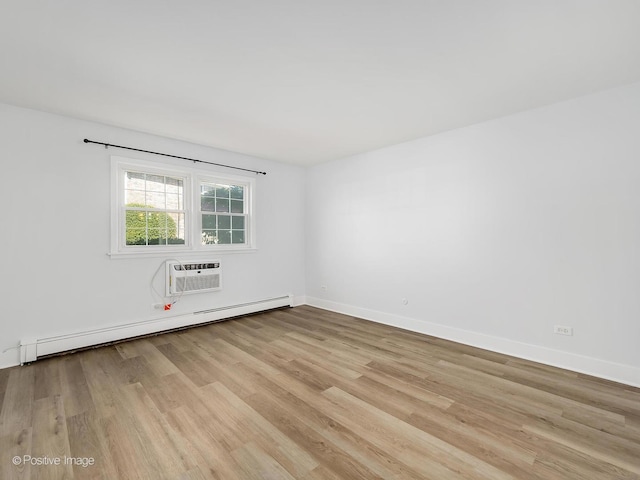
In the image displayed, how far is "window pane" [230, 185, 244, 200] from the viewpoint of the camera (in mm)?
4930

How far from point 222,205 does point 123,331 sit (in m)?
2.23

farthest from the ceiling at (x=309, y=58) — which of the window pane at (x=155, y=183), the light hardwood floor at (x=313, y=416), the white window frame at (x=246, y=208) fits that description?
the light hardwood floor at (x=313, y=416)

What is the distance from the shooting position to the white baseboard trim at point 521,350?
8.83 ft

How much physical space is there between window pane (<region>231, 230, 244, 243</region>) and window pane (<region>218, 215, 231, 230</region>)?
138 millimetres

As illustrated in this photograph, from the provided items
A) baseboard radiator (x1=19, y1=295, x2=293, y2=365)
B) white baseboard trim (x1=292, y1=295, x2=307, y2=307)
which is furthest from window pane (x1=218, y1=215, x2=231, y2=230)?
white baseboard trim (x1=292, y1=295, x2=307, y2=307)

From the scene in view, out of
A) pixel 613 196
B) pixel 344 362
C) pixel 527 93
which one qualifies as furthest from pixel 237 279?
pixel 613 196

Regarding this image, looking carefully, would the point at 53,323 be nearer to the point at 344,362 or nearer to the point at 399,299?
the point at 344,362

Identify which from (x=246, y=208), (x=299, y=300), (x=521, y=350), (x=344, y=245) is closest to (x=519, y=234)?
(x=521, y=350)

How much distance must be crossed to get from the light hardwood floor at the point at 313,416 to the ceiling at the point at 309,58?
2721 millimetres

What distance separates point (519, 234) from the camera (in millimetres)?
3258

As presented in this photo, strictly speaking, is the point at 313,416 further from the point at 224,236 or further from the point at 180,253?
the point at 224,236

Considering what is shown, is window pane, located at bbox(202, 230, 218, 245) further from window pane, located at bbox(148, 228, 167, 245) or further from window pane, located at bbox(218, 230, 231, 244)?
window pane, located at bbox(148, 228, 167, 245)

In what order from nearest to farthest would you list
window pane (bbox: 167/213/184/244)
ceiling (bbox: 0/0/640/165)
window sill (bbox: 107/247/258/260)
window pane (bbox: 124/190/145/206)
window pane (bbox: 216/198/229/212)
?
ceiling (bbox: 0/0/640/165) < window sill (bbox: 107/247/258/260) < window pane (bbox: 124/190/145/206) < window pane (bbox: 167/213/184/244) < window pane (bbox: 216/198/229/212)

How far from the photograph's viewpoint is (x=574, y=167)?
294 cm
